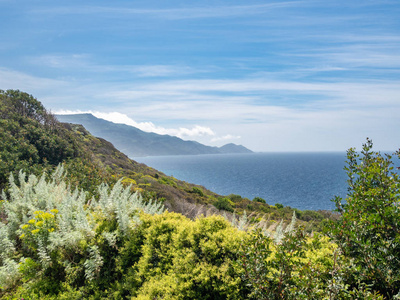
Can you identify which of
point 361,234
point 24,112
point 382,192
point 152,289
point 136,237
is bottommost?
point 152,289

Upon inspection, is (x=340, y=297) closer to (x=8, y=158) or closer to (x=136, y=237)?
(x=136, y=237)

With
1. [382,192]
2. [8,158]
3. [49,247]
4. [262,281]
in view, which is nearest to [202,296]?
[262,281]

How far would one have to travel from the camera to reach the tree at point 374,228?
7.85 feet

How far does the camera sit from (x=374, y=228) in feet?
8.60

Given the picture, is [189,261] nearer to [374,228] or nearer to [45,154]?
[374,228]

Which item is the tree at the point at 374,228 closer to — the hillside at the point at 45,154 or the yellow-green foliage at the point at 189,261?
the yellow-green foliage at the point at 189,261

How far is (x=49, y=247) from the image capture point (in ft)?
16.8

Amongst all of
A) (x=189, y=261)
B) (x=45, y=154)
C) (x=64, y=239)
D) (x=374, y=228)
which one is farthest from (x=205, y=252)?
(x=45, y=154)

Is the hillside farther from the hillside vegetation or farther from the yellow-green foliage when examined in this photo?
the yellow-green foliage

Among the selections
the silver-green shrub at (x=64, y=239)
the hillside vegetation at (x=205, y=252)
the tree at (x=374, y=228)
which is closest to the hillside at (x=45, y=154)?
the silver-green shrub at (x=64, y=239)

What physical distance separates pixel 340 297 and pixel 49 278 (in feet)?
17.9

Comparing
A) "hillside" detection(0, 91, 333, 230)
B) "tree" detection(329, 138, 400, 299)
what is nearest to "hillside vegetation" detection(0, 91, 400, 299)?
"tree" detection(329, 138, 400, 299)

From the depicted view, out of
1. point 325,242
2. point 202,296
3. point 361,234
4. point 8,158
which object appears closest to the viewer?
point 361,234

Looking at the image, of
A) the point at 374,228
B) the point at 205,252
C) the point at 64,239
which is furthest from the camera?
the point at 64,239
